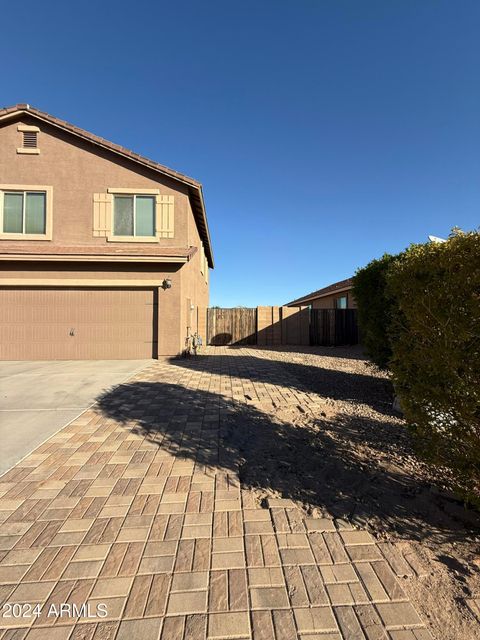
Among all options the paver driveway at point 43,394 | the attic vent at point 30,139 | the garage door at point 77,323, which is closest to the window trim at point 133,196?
the garage door at point 77,323

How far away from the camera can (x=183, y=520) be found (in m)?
2.53

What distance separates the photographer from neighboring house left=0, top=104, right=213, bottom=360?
10.3m

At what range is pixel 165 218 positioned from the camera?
1082 cm

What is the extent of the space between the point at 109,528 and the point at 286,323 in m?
14.9

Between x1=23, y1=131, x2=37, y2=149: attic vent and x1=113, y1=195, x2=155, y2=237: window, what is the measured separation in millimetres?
3402

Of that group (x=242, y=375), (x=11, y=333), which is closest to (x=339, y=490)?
(x=242, y=375)

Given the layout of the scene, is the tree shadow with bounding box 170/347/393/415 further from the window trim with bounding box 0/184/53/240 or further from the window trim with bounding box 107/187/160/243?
the window trim with bounding box 0/184/53/240

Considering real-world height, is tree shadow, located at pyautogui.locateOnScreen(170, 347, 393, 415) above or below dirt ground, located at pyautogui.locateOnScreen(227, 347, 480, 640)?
above

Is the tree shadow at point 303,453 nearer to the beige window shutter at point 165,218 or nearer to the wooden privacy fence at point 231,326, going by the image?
the beige window shutter at point 165,218

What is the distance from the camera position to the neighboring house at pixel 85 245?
1033 centimetres

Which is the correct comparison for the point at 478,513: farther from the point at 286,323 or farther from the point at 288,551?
the point at 286,323

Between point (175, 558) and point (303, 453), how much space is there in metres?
1.98

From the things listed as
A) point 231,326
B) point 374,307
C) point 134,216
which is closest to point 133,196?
point 134,216

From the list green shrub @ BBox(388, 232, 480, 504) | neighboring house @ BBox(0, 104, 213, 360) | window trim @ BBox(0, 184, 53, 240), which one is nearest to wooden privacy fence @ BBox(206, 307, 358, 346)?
neighboring house @ BBox(0, 104, 213, 360)
